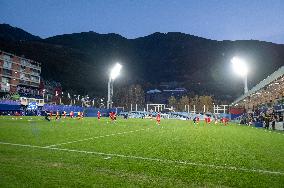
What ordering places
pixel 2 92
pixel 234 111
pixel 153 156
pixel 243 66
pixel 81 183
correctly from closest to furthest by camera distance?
1. pixel 81 183
2. pixel 153 156
3. pixel 243 66
4. pixel 234 111
5. pixel 2 92

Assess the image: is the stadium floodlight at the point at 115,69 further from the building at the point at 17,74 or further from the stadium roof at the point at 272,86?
the building at the point at 17,74

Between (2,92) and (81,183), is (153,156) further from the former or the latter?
(2,92)

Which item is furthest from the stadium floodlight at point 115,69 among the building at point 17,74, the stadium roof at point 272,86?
the building at point 17,74

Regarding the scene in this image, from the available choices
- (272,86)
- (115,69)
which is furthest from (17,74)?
(272,86)

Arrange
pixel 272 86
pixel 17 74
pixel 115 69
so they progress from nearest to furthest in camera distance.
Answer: pixel 272 86, pixel 115 69, pixel 17 74

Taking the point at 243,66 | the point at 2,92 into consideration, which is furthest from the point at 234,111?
Result: the point at 2,92

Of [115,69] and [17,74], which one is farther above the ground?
[17,74]

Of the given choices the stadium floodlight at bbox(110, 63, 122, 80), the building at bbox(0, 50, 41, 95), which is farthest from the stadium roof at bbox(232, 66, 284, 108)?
the building at bbox(0, 50, 41, 95)

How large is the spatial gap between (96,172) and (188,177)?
7.27 ft

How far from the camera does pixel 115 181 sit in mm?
6582

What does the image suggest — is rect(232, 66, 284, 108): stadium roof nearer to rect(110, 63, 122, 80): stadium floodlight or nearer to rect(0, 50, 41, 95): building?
rect(110, 63, 122, 80): stadium floodlight

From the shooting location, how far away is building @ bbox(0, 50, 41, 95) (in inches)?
3962

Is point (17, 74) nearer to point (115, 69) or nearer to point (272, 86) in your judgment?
point (115, 69)

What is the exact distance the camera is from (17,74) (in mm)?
108938
